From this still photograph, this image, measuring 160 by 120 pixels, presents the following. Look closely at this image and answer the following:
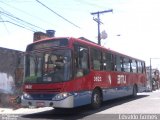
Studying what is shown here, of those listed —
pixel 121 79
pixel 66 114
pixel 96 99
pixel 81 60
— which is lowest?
pixel 66 114

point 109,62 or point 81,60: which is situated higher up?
point 109,62

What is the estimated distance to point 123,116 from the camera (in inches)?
525

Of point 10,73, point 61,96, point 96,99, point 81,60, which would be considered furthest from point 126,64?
point 61,96

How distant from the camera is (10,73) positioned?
2127cm

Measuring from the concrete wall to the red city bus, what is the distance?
5816 millimetres

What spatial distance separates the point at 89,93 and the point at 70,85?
1.96m

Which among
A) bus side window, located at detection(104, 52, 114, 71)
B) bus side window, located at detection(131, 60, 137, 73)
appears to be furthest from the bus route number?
bus side window, located at detection(131, 60, 137, 73)

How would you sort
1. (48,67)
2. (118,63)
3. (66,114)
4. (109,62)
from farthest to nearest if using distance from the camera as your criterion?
(118,63) → (109,62) → (66,114) → (48,67)

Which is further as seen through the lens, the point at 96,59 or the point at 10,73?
the point at 10,73

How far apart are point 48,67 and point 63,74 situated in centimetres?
77

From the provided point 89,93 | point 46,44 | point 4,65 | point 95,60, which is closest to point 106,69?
point 95,60

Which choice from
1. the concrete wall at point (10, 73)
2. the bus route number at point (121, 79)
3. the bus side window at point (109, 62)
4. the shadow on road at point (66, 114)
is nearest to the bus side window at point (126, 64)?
the bus route number at point (121, 79)

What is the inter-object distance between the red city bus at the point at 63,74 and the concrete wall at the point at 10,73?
582cm

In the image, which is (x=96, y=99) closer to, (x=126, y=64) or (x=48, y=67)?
(x=48, y=67)
